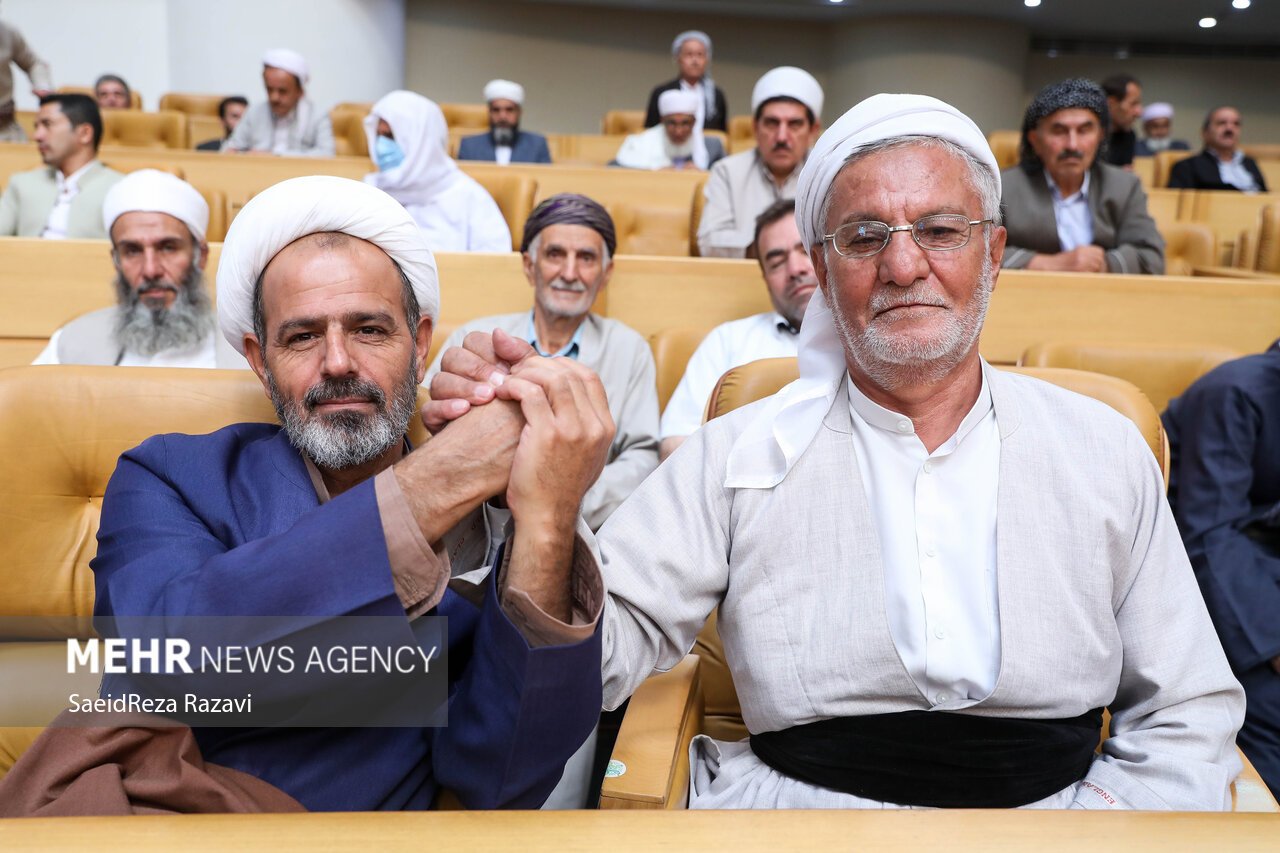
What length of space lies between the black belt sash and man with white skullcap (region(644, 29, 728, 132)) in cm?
674

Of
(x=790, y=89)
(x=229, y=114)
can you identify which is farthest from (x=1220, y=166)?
(x=229, y=114)

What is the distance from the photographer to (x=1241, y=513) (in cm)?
188

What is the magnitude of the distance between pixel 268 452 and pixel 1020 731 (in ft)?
3.55

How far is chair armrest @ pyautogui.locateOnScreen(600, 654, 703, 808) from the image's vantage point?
1121mm

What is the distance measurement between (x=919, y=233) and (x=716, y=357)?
4.48ft

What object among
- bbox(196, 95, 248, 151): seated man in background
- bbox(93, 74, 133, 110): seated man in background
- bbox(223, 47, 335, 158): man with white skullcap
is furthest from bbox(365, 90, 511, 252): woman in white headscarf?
bbox(93, 74, 133, 110): seated man in background

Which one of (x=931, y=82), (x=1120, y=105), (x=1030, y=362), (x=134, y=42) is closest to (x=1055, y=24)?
(x=931, y=82)

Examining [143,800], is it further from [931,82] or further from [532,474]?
[931,82]

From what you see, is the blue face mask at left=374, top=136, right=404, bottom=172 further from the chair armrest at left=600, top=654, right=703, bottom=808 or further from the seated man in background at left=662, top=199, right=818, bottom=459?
the chair armrest at left=600, top=654, right=703, bottom=808

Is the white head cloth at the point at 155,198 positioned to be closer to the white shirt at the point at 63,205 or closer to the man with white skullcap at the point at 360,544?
the white shirt at the point at 63,205

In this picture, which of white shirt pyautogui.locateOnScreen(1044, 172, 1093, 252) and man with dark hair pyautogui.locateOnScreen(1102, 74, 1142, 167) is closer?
white shirt pyautogui.locateOnScreen(1044, 172, 1093, 252)

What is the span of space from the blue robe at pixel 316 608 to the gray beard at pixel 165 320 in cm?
162

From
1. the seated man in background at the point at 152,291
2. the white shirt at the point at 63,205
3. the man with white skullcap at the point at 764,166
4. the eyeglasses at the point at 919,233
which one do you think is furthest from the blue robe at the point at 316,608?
the white shirt at the point at 63,205

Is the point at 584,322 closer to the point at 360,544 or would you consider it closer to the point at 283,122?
the point at 360,544
